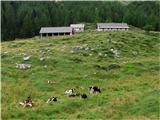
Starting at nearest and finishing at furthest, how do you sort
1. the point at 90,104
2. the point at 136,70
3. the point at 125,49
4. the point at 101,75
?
the point at 90,104 → the point at 101,75 → the point at 136,70 → the point at 125,49

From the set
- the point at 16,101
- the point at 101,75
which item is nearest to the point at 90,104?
the point at 16,101

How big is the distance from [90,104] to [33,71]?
20.6 meters

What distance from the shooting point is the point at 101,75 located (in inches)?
2014

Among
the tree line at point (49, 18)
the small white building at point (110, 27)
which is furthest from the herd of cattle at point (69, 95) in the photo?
the tree line at point (49, 18)

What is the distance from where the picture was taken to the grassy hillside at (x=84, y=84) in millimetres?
31769

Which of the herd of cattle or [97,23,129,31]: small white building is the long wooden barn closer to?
[97,23,129,31]: small white building

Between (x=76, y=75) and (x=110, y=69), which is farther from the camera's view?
(x=110, y=69)

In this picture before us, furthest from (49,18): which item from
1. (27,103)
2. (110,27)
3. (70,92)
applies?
(27,103)

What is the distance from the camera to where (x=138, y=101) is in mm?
35062

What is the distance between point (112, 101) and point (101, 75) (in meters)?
16.0

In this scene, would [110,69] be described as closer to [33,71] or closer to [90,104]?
[33,71]

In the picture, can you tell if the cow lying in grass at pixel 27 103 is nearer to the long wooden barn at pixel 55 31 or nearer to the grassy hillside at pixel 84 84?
the grassy hillside at pixel 84 84

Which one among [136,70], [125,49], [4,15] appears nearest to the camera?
[136,70]

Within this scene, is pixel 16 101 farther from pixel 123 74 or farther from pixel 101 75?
pixel 123 74
